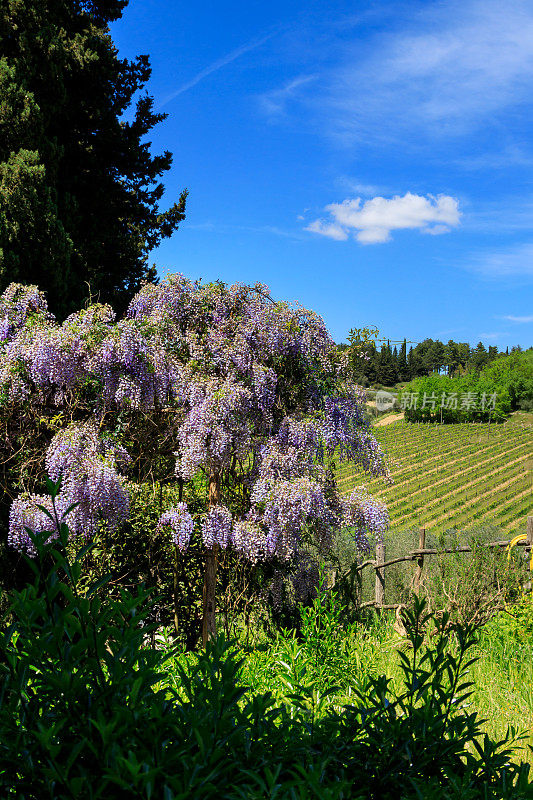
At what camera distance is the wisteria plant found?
5.75 meters

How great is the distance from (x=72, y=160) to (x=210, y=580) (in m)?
8.17

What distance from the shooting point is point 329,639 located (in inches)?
160

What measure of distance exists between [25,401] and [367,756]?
221 inches

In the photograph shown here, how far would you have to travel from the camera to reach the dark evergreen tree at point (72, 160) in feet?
27.3

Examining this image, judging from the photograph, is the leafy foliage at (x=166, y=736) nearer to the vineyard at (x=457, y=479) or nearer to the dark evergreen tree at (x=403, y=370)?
the vineyard at (x=457, y=479)

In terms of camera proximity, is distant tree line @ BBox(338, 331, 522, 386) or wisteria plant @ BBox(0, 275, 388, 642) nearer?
wisteria plant @ BBox(0, 275, 388, 642)

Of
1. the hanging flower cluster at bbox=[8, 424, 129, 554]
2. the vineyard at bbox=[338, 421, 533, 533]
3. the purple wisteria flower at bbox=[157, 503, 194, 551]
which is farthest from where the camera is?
the vineyard at bbox=[338, 421, 533, 533]

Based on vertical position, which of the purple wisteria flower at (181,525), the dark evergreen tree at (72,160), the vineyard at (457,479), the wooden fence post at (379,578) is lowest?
the vineyard at (457,479)

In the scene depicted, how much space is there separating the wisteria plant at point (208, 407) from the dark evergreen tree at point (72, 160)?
5.18ft

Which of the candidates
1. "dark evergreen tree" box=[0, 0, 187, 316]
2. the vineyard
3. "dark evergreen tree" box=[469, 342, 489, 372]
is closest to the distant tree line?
"dark evergreen tree" box=[469, 342, 489, 372]

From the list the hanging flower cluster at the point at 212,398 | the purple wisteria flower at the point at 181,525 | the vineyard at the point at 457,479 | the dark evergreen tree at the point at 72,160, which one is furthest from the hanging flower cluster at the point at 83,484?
the vineyard at the point at 457,479

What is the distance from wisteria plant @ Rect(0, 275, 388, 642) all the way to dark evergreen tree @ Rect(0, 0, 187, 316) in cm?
158

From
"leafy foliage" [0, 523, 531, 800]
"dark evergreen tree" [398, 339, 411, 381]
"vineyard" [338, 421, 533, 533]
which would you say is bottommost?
"vineyard" [338, 421, 533, 533]

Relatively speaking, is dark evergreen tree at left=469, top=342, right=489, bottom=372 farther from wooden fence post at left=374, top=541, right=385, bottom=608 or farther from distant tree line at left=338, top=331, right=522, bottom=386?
wooden fence post at left=374, top=541, right=385, bottom=608
